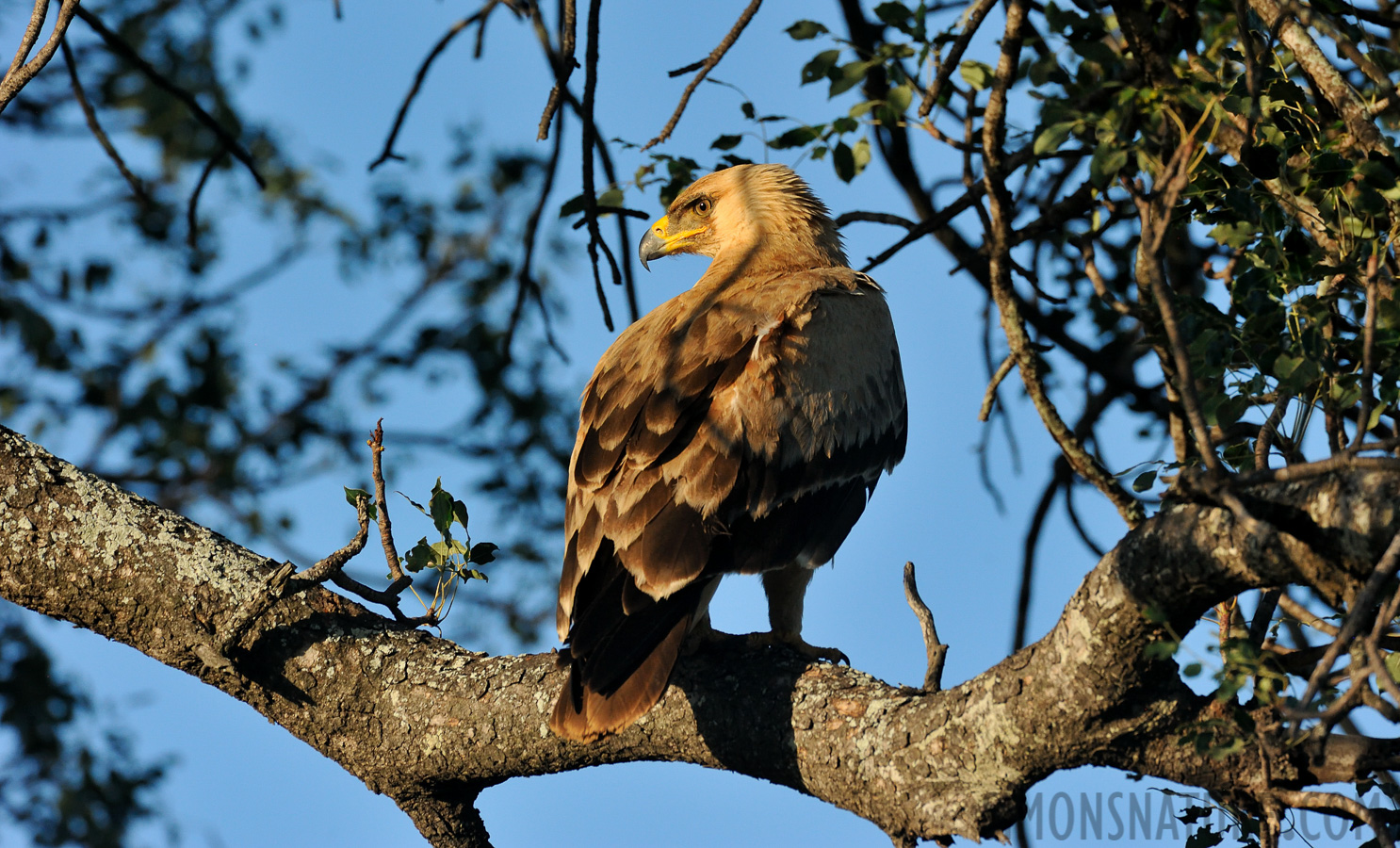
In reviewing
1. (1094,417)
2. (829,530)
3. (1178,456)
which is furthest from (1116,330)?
(829,530)

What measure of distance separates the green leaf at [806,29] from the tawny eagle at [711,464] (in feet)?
2.76

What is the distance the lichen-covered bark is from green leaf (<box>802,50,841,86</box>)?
150 centimetres

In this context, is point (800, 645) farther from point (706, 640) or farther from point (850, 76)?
point (850, 76)

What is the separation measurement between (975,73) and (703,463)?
1.22 m

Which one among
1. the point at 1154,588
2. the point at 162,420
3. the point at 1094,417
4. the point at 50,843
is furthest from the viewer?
the point at 162,420

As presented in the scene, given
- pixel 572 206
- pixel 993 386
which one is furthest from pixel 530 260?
pixel 993 386

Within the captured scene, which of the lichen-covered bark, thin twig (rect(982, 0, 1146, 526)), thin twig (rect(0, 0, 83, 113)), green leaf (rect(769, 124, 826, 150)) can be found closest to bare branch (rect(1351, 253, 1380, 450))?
the lichen-covered bark

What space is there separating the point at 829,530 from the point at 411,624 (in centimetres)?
120

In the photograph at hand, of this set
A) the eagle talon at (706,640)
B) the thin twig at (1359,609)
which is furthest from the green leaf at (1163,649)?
the eagle talon at (706,640)

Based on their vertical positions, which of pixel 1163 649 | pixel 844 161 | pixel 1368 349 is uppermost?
pixel 844 161

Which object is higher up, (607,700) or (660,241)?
(660,241)

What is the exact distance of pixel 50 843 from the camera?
20.1ft

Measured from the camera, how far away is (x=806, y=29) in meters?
2.94

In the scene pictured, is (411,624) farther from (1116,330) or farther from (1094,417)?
(1116,330)
